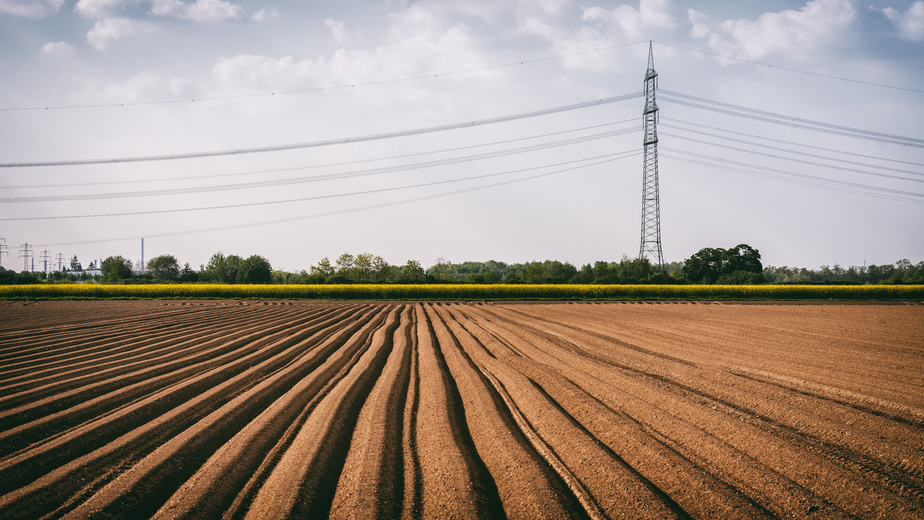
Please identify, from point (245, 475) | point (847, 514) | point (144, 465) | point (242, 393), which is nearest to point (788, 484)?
point (847, 514)

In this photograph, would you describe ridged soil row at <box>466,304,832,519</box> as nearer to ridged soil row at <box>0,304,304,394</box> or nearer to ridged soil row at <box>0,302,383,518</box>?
ridged soil row at <box>0,302,383,518</box>

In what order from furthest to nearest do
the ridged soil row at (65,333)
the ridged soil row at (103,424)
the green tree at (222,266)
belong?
1. the green tree at (222,266)
2. the ridged soil row at (65,333)
3. the ridged soil row at (103,424)

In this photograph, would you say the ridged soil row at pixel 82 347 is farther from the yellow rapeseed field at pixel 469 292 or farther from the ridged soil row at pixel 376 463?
the yellow rapeseed field at pixel 469 292

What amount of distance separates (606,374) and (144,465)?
839 centimetres

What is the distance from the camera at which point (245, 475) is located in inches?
194

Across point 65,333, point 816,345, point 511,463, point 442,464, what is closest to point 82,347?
point 65,333

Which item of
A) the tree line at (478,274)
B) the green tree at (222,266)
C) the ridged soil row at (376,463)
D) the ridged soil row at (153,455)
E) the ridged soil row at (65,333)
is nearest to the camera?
the ridged soil row at (376,463)

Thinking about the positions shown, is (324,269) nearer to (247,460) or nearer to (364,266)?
(364,266)

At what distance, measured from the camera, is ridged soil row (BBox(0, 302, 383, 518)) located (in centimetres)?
436

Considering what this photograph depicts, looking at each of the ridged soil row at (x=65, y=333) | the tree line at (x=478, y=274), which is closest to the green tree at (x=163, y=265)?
the tree line at (x=478, y=274)

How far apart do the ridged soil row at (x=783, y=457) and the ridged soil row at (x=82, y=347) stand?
40.3 feet

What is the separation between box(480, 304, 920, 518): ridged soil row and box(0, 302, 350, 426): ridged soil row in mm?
8852

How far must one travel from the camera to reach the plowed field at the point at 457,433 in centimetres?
439

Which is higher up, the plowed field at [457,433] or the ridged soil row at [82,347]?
the ridged soil row at [82,347]
